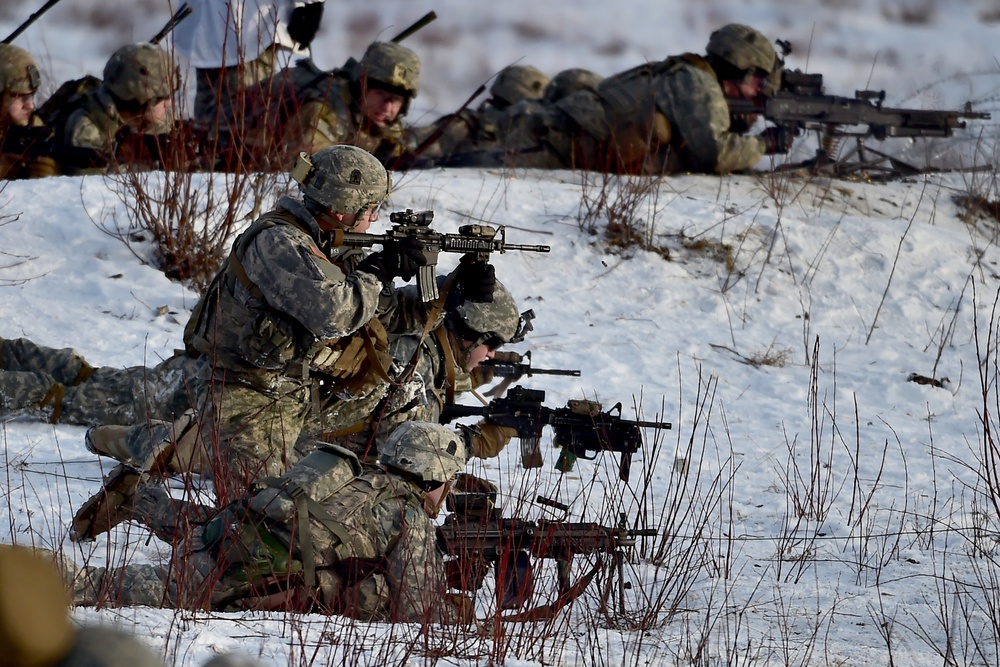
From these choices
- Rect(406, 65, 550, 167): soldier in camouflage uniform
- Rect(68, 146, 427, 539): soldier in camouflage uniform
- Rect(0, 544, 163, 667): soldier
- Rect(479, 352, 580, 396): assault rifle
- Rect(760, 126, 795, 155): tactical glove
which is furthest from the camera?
Rect(406, 65, 550, 167): soldier in camouflage uniform

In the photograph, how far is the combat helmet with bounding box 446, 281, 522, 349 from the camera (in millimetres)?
5602

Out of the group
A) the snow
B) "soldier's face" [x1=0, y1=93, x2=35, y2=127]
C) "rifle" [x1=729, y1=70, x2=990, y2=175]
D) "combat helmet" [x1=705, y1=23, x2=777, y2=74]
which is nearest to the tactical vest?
the snow

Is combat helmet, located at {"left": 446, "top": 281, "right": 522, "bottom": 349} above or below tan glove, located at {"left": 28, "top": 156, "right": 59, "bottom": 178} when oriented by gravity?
below

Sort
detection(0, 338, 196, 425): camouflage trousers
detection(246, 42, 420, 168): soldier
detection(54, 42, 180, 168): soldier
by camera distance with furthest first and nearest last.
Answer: detection(54, 42, 180, 168): soldier < detection(246, 42, 420, 168): soldier < detection(0, 338, 196, 425): camouflage trousers

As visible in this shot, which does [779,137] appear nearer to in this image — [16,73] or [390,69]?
[390,69]

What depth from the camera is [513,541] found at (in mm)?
4152

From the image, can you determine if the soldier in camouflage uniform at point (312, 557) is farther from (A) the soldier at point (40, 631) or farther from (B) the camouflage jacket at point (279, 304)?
(A) the soldier at point (40, 631)

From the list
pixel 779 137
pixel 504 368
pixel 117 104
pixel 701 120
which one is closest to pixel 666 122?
pixel 701 120

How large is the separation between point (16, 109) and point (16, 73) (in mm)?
268

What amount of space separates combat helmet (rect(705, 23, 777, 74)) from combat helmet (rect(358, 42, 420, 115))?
274cm

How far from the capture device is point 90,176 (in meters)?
8.67

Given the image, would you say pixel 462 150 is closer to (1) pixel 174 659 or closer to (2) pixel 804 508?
(2) pixel 804 508

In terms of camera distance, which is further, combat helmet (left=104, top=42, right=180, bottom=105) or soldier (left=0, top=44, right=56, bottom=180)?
combat helmet (left=104, top=42, right=180, bottom=105)

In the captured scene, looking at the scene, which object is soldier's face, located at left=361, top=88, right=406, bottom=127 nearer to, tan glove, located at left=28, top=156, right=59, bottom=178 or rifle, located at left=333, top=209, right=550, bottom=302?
tan glove, located at left=28, top=156, right=59, bottom=178
